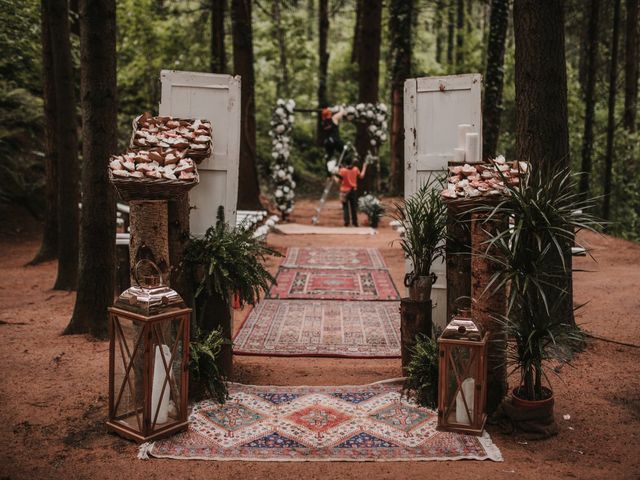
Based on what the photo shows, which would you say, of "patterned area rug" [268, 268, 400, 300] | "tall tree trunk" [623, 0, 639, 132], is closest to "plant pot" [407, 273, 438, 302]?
"patterned area rug" [268, 268, 400, 300]

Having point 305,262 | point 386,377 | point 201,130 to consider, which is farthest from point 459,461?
point 305,262

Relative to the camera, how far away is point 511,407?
4594mm

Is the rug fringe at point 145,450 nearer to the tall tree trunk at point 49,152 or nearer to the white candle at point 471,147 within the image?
the white candle at point 471,147

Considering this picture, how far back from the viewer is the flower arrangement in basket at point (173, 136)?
4988mm

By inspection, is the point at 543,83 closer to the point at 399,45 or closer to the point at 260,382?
the point at 260,382

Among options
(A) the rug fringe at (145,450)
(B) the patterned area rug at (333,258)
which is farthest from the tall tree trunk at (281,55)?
(A) the rug fringe at (145,450)

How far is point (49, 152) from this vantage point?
10.9m

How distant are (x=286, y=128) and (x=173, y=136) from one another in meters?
11.9

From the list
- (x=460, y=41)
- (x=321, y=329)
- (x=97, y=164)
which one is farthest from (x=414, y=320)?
(x=460, y=41)

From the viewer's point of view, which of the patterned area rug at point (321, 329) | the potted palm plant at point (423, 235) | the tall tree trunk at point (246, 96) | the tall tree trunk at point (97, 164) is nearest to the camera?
the potted palm plant at point (423, 235)

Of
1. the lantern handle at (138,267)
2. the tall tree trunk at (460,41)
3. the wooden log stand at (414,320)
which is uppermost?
the tall tree trunk at (460,41)

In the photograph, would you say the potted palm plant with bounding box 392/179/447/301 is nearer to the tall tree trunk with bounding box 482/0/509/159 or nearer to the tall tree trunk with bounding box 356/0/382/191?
the tall tree trunk with bounding box 482/0/509/159

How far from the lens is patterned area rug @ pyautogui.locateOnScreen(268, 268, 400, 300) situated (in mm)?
9320

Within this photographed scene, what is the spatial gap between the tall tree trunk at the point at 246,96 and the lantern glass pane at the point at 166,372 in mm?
10538
